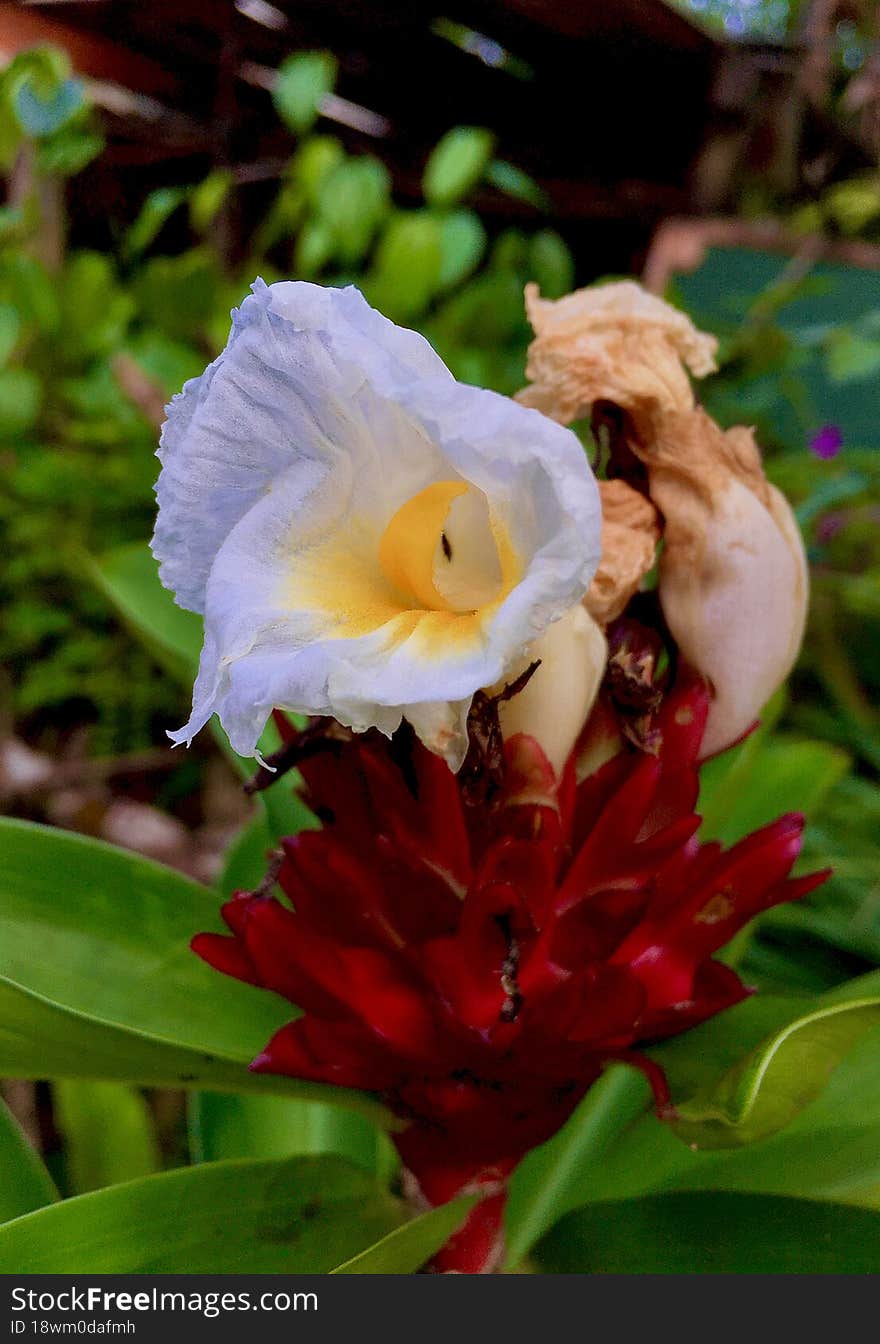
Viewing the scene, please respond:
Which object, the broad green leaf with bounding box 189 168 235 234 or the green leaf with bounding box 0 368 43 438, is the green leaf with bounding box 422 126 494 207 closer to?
the broad green leaf with bounding box 189 168 235 234

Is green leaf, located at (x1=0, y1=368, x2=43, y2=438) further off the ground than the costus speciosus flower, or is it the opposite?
the costus speciosus flower

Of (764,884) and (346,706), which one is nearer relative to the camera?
(346,706)

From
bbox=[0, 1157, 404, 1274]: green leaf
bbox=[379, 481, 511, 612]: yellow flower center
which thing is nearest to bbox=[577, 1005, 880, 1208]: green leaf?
bbox=[0, 1157, 404, 1274]: green leaf

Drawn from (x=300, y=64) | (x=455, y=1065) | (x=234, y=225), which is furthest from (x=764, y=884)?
(x=234, y=225)

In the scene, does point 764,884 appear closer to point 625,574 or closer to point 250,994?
point 625,574

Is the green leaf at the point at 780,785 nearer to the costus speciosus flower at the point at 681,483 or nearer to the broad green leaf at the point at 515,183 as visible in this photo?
the costus speciosus flower at the point at 681,483

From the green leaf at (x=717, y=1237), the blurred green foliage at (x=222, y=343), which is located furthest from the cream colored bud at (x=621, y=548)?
the blurred green foliage at (x=222, y=343)

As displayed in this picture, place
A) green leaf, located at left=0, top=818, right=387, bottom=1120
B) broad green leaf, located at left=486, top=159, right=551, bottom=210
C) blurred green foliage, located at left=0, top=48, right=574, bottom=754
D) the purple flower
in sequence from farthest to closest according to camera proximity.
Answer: broad green leaf, located at left=486, top=159, right=551, bottom=210, the purple flower, blurred green foliage, located at left=0, top=48, right=574, bottom=754, green leaf, located at left=0, top=818, right=387, bottom=1120
